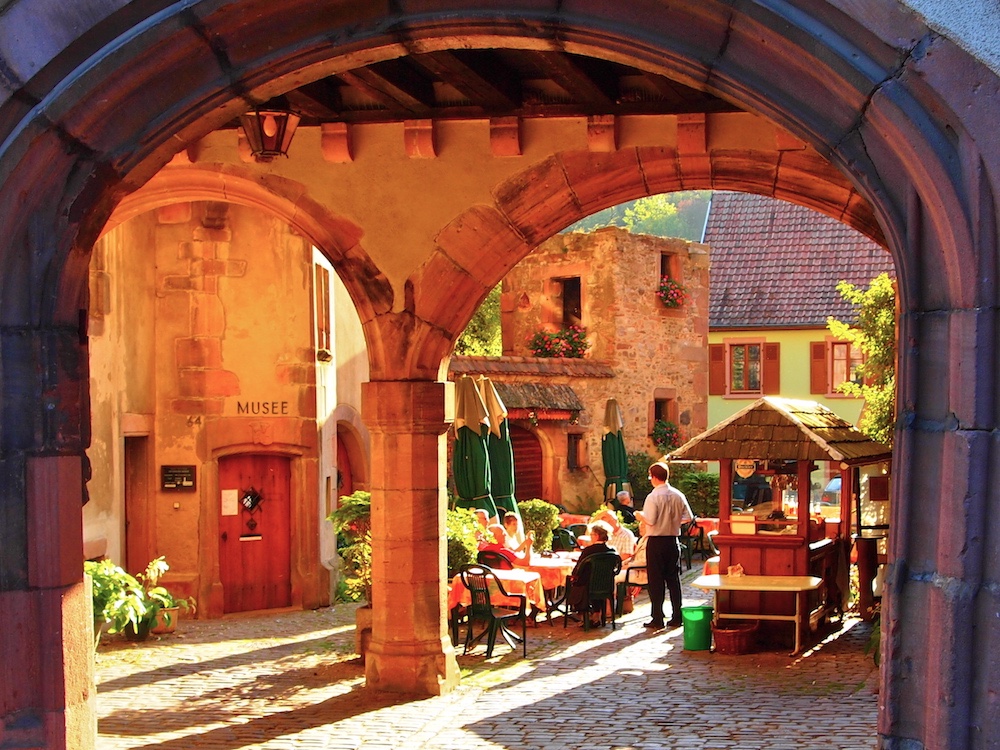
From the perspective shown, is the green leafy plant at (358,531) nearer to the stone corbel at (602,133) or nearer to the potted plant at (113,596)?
the potted plant at (113,596)

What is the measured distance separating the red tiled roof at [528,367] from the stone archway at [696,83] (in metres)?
13.7

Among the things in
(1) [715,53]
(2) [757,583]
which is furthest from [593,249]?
(1) [715,53]

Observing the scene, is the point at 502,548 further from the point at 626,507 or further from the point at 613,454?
the point at 613,454

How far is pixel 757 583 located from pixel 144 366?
684 centimetres

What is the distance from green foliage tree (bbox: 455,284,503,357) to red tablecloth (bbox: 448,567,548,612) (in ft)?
56.7

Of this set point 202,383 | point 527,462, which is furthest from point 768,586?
point 527,462

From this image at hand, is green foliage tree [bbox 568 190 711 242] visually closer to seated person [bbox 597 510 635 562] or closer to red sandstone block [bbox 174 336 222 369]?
red sandstone block [bbox 174 336 222 369]

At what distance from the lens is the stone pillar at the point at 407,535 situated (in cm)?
894

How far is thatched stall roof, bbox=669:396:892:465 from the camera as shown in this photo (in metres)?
10.4

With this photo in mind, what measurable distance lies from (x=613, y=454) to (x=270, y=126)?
1396 centimetres

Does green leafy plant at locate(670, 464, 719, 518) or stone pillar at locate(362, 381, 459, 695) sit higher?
stone pillar at locate(362, 381, 459, 695)

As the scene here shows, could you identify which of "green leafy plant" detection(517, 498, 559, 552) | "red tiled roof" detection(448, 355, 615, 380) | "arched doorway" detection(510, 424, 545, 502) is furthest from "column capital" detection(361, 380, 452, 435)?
"arched doorway" detection(510, 424, 545, 502)

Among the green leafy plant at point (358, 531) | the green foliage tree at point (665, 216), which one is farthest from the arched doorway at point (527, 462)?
the green foliage tree at point (665, 216)

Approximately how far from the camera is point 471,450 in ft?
45.2
